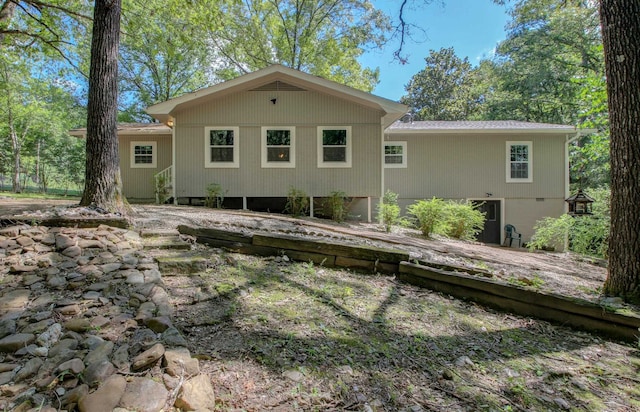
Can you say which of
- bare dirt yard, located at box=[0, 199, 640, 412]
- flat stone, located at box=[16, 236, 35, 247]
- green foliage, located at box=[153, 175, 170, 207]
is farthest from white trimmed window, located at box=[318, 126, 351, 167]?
flat stone, located at box=[16, 236, 35, 247]

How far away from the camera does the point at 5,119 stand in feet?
56.2

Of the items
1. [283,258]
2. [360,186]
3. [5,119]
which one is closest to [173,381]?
[283,258]

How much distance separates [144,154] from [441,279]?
11740 mm

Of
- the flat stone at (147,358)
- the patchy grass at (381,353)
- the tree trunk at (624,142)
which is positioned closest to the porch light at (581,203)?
the tree trunk at (624,142)

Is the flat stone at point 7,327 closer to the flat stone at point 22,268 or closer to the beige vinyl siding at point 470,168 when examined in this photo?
the flat stone at point 22,268

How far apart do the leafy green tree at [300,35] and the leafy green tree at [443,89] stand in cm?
1108

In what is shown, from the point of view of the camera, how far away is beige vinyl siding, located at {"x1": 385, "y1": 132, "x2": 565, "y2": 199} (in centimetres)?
1183

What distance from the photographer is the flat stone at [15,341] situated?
1.64 m

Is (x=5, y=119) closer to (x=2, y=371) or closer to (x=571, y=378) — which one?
(x=2, y=371)

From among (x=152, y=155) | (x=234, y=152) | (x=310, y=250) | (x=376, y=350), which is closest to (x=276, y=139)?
(x=234, y=152)

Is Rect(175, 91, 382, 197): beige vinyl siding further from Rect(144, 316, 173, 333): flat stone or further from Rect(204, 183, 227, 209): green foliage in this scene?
Rect(144, 316, 173, 333): flat stone

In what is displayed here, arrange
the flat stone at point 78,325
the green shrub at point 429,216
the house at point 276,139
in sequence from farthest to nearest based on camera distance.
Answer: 1. the house at point 276,139
2. the green shrub at point 429,216
3. the flat stone at point 78,325

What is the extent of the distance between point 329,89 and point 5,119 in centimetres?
1882

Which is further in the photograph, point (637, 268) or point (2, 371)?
point (637, 268)
